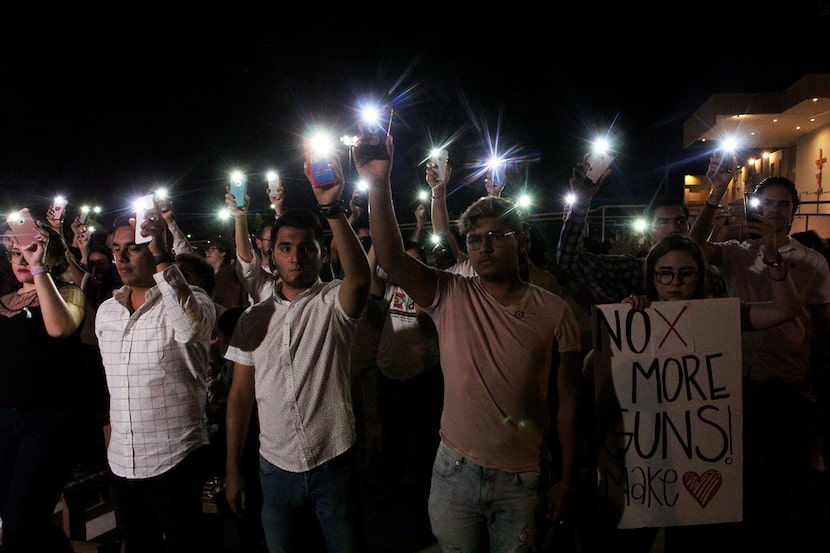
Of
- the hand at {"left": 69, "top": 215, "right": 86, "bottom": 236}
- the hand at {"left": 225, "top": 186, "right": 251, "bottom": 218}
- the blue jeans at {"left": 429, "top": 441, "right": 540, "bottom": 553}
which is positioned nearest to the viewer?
the blue jeans at {"left": 429, "top": 441, "right": 540, "bottom": 553}

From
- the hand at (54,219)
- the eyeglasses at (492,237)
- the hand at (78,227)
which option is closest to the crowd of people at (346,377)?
the eyeglasses at (492,237)

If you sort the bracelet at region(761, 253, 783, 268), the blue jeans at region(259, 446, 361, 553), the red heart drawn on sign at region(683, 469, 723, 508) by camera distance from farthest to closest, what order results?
1. the bracelet at region(761, 253, 783, 268)
2. the red heart drawn on sign at region(683, 469, 723, 508)
3. the blue jeans at region(259, 446, 361, 553)

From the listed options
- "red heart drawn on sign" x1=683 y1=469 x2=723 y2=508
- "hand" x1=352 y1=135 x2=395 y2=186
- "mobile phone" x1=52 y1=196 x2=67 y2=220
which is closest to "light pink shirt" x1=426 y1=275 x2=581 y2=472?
"hand" x1=352 y1=135 x2=395 y2=186

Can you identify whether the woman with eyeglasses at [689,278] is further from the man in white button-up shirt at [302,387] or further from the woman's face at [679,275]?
the man in white button-up shirt at [302,387]

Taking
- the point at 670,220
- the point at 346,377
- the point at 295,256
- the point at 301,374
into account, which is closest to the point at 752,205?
the point at 670,220

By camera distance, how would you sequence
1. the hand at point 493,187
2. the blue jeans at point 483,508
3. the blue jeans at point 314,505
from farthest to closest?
the hand at point 493,187, the blue jeans at point 314,505, the blue jeans at point 483,508

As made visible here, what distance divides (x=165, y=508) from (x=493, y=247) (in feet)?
7.23

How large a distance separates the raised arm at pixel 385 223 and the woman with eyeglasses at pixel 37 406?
214cm

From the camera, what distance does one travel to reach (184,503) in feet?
9.64

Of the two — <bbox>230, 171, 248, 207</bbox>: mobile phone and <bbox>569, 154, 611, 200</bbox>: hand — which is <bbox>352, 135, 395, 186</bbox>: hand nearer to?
<bbox>569, 154, 611, 200</bbox>: hand

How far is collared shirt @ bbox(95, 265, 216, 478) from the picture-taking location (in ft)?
9.43

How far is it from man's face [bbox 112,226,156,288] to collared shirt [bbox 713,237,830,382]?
3824 mm

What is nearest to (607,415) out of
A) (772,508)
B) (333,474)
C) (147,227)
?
(333,474)

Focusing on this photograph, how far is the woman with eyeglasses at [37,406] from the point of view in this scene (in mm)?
3240
